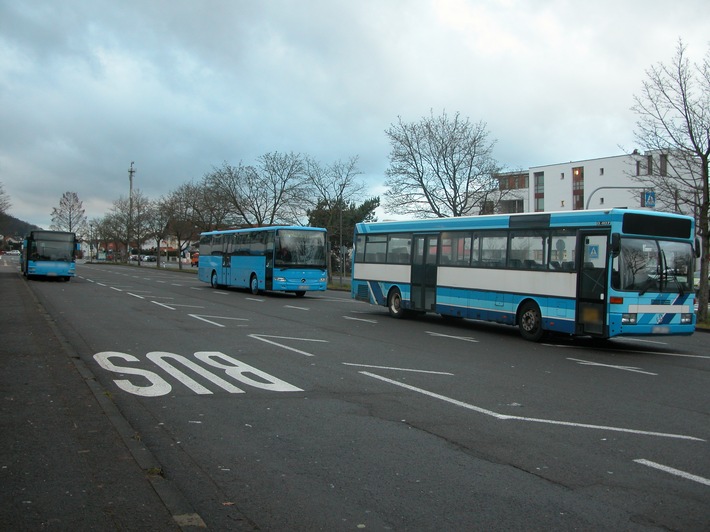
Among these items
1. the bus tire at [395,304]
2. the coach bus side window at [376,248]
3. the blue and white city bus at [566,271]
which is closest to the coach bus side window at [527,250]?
the blue and white city bus at [566,271]

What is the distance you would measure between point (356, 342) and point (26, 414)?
780cm

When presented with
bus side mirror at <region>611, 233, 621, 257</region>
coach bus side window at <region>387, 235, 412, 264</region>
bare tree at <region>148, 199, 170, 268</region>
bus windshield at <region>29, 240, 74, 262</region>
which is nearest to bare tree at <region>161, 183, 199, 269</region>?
bare tree at <region>148, 199, 170, 268</region>

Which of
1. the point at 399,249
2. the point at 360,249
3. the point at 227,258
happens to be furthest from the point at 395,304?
the point at 227,258

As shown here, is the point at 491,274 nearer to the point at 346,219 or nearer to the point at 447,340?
the point at 447,340

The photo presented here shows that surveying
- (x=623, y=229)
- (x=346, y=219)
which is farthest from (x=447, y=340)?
(x=346, y=219)

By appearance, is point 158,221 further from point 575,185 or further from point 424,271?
point 424,271

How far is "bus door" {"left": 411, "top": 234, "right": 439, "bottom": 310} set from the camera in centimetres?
1880

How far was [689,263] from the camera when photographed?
14.0 meters

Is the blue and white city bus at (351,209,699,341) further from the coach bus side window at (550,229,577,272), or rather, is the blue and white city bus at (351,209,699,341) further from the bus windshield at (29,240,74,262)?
the bus windshield at (29,240,74,262)

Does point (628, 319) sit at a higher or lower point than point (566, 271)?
lower

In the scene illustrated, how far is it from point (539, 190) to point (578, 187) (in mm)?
6056

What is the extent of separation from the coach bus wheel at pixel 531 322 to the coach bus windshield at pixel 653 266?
220cm

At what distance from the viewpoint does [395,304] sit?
20.5m

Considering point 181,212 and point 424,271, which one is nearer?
point 424,271
